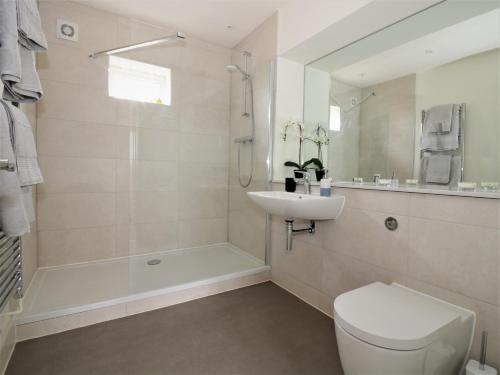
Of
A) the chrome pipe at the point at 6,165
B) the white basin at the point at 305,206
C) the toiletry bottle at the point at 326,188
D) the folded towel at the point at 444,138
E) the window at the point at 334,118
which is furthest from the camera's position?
the window at the point at 334,118

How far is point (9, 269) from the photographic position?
1257mm

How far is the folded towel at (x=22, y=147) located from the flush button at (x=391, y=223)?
5.79 ft

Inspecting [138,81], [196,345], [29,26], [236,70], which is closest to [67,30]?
[138,81]

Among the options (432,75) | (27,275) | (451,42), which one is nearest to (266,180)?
(432,75)

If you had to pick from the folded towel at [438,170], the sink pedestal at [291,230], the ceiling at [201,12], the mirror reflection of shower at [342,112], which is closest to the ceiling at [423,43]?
the mirror reflection of shower at [342,112]

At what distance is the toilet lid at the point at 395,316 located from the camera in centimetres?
93

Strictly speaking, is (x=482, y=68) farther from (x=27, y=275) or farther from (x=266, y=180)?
(x=27, y=275)

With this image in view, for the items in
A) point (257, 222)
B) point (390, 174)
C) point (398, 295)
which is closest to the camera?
point (398, 295)

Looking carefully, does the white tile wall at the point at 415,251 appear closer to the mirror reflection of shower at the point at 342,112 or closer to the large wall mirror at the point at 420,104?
the large wall mirror at the point at 420,104

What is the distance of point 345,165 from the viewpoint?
2.05 meters

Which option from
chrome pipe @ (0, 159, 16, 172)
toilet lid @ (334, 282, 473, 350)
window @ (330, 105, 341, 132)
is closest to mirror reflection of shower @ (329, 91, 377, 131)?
window @ (330, 105, 341, 132)

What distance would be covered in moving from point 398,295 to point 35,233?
2.63 meters

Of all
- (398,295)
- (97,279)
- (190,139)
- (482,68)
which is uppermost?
(482,68)

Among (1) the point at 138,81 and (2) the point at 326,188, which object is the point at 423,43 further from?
(1) the point at 138,81
